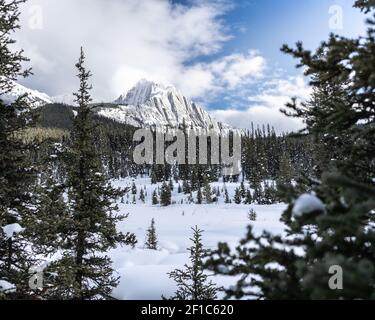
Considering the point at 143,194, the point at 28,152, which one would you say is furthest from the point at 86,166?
the point at 143,194

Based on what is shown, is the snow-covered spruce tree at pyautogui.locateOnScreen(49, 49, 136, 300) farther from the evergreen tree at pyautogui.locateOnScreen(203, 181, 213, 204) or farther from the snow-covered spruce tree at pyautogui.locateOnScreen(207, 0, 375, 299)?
the evergreen tree at pyautogui.locateOnScreen(203, 181, 213, 204)

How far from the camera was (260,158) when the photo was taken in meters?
98.7

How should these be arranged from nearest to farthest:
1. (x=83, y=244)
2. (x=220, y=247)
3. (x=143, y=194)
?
(x=220, y=247) < (x=83, y=244) < (x=143, y=194)

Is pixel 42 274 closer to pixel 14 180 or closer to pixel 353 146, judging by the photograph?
pixel 14 180

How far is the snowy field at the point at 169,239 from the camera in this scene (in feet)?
49.2

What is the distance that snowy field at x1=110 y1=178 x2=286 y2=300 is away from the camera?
14992mm

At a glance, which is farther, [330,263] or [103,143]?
[103,143]

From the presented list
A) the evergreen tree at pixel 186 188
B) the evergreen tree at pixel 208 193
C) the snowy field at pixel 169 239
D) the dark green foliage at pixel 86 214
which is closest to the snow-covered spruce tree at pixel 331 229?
the snowy field at pixel 169 239

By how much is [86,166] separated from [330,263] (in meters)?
11.3

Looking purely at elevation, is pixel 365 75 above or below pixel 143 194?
below

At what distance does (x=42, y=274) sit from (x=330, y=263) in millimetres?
8084

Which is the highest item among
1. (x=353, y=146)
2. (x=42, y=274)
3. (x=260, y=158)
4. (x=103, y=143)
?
(x=103, y=143)

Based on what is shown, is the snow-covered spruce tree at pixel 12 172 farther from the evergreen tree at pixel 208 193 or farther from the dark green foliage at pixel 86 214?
the evergreen tree at pixel 208 193
